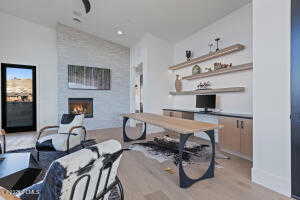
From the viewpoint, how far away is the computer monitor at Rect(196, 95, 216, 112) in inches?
151

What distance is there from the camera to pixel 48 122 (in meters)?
5.55

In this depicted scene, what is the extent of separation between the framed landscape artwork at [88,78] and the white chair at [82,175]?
5.01m

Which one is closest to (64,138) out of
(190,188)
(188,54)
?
(190,188)

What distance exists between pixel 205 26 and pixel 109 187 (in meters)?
4.38

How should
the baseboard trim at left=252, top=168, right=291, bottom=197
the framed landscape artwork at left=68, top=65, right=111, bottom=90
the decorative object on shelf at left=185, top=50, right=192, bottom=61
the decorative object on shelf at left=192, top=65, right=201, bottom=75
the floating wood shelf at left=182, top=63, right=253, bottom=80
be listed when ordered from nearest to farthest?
1. the baseboard trim at left=252, top=168, right=291, bottom=197
2. the floating wood shelf at left=182, top=63, right=253, bottom=80
3. the decorative object on shelf at left=192, top=65, right=201, bottom=75
4. the decorative object on shelf at left=185, top=50, right=192, bottom=61
5. the framed landscape artwork at left=68, top=65, right=111, bottom=90

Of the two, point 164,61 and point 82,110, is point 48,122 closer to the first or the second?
point 82,110

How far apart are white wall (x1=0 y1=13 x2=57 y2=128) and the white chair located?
5427mm

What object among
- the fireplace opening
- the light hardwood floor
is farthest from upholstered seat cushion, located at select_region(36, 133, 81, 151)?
the fireplace opening

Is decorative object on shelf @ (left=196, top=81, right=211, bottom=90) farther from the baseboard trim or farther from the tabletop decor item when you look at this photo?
the baseboard trim

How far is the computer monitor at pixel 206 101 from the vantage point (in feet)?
12.6

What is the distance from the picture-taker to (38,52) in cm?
544

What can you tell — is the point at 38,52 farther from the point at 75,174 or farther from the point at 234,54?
the point at 75,174

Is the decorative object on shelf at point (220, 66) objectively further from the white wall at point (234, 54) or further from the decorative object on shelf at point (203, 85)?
the decorative object on shelf at point (203, 85)

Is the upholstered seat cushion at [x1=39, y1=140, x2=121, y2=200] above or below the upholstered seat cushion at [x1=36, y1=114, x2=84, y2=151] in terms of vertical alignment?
above
